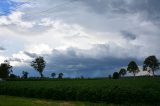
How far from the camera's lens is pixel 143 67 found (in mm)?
120500

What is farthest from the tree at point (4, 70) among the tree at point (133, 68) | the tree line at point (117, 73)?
the tree at point (133, 68)

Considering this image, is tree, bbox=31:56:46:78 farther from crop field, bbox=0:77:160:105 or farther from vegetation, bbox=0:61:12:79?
crop field, bbox=0:77:160:105

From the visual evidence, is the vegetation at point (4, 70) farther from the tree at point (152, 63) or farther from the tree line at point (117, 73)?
the tree at point (152, 63)

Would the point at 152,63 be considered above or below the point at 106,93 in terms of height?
above

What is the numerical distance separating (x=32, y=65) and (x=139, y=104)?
101713 millimetres

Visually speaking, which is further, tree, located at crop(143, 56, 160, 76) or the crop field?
tree, located at crop(143, 56, 160, 76)

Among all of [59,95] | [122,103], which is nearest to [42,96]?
[59,95]

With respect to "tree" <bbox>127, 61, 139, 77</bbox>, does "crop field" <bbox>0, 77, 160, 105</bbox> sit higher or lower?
lower

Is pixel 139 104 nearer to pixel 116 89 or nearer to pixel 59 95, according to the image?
pixel 116 89

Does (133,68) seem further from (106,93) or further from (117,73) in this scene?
(106,93)

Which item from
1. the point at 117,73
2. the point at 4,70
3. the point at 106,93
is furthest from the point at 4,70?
the point at 106,93

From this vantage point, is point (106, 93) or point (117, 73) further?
point (117, 73)

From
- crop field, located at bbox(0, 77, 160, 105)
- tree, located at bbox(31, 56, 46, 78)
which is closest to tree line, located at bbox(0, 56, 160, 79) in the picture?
tree, located at bbox(31, 56, 46, 78)

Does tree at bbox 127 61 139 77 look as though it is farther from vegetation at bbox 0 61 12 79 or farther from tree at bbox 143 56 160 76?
vegetation at bbox 0 61 12 79
